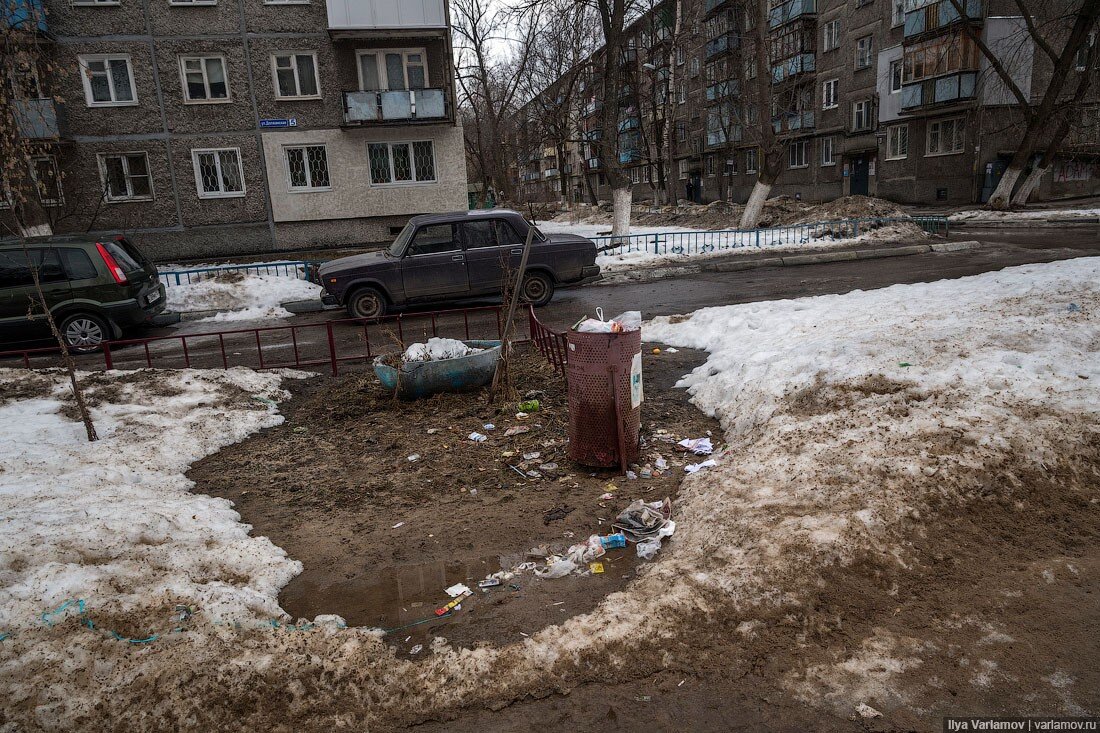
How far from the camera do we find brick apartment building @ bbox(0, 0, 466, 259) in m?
21.3

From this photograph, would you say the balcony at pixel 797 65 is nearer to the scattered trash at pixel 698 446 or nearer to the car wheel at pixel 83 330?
the car wheel at pixel 83 330

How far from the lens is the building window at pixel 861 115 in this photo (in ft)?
120

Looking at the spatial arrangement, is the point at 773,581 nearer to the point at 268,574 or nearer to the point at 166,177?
the point at 268,574

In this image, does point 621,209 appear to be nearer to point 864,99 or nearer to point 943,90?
point 943,90

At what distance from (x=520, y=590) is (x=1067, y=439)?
11.7 ft

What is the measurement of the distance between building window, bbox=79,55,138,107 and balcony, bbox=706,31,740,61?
33.9 meters

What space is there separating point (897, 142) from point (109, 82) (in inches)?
1370


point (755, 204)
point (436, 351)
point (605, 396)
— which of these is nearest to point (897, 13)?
point (755, 204)

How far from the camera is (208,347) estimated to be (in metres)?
10.9

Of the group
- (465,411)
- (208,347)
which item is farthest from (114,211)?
(465,411)

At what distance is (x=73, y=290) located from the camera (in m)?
10.9

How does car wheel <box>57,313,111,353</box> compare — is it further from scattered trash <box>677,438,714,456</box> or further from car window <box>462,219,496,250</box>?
scattered trash <box>677,438,714,456</box>

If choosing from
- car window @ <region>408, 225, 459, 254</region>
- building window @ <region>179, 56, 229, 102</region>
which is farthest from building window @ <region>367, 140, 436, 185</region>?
car window @ <region>408, 225, 459, 254</region>

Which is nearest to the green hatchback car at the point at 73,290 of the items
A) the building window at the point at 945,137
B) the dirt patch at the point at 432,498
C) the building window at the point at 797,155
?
Answer: the dirt patch at the point at 432,498
